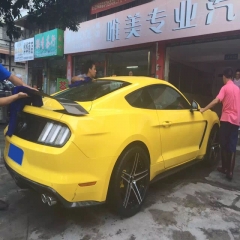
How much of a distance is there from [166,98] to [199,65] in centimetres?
953

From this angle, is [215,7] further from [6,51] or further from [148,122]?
[6,51]

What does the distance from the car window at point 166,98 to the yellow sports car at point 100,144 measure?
0.05 ft

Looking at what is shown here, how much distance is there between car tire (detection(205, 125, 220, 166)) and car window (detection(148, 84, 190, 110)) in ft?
3.04

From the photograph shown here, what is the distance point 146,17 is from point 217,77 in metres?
6.71

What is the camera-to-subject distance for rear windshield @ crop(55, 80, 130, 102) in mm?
2805

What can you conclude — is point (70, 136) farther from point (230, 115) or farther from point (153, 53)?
point (153, 53)

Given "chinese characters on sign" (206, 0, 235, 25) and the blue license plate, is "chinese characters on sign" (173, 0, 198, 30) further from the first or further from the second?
the blue license plate

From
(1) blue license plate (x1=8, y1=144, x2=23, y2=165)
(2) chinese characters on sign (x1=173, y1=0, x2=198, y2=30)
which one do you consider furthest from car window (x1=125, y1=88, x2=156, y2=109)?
(2) chinese characters on sign (x1=173, y1=0, x2=198, y2=30)

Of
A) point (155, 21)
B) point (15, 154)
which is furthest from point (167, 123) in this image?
point (155, 21)

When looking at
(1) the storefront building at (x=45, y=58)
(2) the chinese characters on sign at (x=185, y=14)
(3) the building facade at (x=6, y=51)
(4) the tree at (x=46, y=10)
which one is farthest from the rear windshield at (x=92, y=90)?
(3) the building facade at (x=6, y=51)

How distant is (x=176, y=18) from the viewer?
7.34 metres

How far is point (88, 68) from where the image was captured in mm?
4410

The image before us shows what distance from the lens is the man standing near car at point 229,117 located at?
A: 12.4 ft

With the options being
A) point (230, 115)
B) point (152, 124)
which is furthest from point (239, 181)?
point (152, 124)
